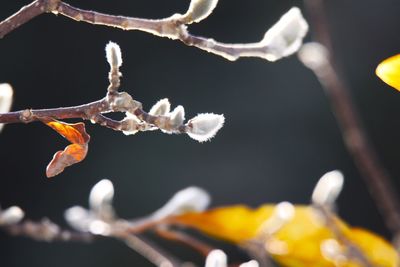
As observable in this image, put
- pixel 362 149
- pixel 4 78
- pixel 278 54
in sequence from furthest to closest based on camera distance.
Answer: pixel 4 78 < pixel 362 149 < pixel 278 54

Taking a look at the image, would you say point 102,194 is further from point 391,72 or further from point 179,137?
point 179,137

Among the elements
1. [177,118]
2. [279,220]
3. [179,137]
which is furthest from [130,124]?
[179,137]

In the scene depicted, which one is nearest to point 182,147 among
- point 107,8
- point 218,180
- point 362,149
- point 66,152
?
point 218,180

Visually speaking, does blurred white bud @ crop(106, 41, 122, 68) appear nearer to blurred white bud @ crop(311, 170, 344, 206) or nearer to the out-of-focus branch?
the out-of-focus branch

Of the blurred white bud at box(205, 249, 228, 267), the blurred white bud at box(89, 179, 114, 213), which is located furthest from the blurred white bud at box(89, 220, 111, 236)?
the blurred white bud at box(205, 249, 228, 267)

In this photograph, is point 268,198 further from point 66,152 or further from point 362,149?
point 66,152

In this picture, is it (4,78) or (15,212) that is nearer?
(15,212)
